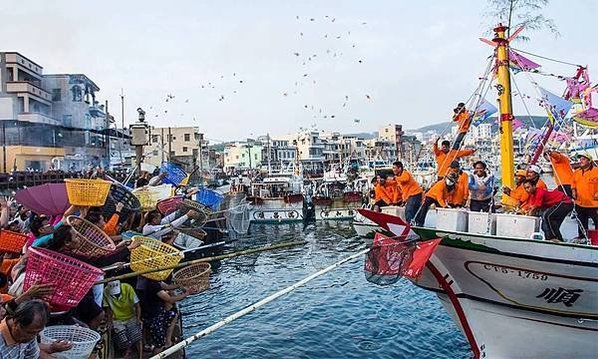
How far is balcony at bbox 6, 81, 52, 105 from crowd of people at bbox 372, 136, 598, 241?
45296mm

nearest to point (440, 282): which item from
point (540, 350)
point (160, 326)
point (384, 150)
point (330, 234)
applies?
point (540, 350)

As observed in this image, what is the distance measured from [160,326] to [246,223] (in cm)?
2614

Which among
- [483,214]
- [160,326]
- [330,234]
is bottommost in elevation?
[330,234]

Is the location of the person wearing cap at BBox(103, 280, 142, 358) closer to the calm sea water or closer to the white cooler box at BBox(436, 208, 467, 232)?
the calm sea water

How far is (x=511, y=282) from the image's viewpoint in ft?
27.1

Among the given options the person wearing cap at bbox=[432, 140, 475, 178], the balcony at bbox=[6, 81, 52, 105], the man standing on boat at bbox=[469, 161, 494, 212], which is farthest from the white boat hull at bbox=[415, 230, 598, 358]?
the balcony at bbox=[6, 81, 52, 105]

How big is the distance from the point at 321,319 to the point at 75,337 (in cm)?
934

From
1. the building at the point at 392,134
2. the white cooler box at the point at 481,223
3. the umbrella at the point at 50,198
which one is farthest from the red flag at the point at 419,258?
the building at the point at 392,134

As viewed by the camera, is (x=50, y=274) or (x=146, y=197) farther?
(x=146, y=197)

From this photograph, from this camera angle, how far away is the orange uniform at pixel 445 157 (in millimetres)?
9796

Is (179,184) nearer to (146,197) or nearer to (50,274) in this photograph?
(146,197)

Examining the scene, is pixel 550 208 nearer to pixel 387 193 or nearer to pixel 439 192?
pixel 439 192

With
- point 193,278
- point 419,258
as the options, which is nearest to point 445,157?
point 419,258

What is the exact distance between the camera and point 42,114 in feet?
165
